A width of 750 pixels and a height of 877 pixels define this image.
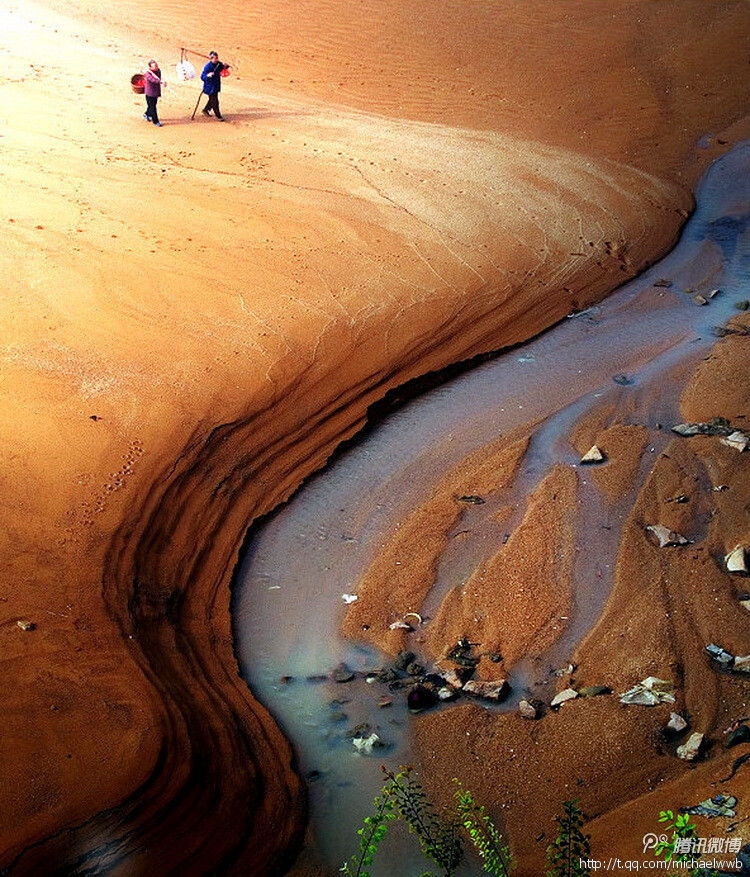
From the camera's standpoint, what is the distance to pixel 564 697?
6160 mm

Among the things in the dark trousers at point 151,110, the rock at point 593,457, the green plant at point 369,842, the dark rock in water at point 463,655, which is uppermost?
the dark trousers at point 151,110

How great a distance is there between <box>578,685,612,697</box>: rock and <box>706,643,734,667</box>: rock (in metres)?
0.80

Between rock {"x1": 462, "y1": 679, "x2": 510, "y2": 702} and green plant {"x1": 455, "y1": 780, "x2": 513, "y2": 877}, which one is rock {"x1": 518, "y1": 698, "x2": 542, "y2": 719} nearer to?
rock {"x1": 462, "y1": 679, "x2": 510, "y2": 702}

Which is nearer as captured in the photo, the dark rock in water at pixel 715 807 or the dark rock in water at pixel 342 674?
the dark rock in water at pixel 715 807

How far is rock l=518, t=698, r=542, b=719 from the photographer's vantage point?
19.9 feet

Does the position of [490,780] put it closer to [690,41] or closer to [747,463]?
[747,463]

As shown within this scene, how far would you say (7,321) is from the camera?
923 centimetres

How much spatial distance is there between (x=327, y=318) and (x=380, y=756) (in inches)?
206

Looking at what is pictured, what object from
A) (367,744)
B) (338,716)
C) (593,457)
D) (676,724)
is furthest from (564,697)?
(593,457)

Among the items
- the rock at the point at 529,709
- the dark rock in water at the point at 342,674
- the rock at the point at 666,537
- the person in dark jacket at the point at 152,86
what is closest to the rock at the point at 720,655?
the rock at the point at 666,537

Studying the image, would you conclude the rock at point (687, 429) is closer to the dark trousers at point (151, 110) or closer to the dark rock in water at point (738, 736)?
the dark rock in water at point (738, 736)

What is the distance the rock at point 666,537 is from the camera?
7.45 meters

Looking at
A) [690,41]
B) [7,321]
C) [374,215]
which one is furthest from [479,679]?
[690,41]

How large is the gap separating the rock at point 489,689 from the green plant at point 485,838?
2.40 feet
